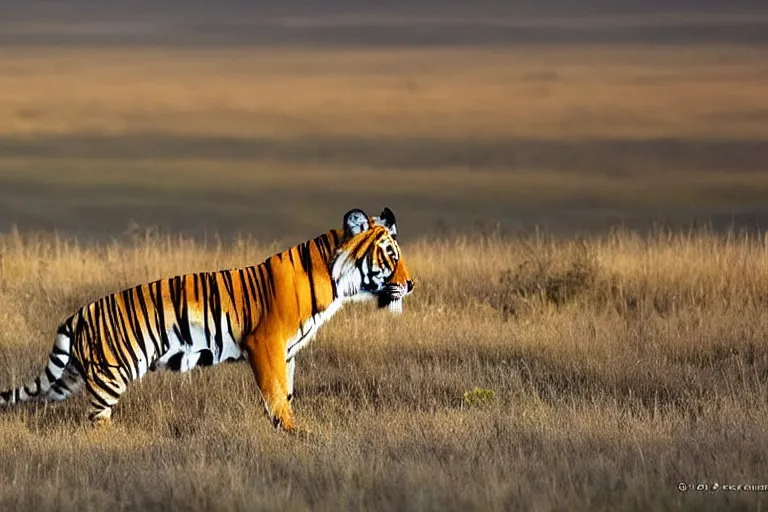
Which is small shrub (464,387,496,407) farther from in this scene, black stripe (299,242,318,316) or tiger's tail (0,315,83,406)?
tiger's tail (0,315,83,406)

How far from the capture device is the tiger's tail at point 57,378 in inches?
365

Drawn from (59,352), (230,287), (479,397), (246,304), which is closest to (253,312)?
(246,304)

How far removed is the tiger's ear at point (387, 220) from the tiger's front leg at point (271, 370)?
973mm

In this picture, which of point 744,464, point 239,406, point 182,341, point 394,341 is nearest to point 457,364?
point 394,341

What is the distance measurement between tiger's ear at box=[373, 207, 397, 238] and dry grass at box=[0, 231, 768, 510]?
49.3 inches

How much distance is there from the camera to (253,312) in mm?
8961

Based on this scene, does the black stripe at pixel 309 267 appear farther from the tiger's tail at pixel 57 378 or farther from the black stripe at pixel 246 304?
the tiger's tail at pixel 57 378

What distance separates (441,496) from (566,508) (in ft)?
2.03

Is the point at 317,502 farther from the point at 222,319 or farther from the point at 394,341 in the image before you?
the point at 394,341

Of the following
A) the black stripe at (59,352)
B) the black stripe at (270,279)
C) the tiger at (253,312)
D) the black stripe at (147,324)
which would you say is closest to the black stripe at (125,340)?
the tiger at (253,312)

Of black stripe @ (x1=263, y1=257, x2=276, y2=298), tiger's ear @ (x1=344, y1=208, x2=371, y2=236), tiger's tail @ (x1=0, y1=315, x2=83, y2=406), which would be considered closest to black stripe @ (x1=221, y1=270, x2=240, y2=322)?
black stripe @ (x1=263, y1=257, x2=276, y2=298)

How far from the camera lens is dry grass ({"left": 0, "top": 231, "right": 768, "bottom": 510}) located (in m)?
7.03

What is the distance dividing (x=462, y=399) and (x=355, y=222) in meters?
2.02

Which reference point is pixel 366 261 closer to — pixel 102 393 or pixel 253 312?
pixel 253 312
